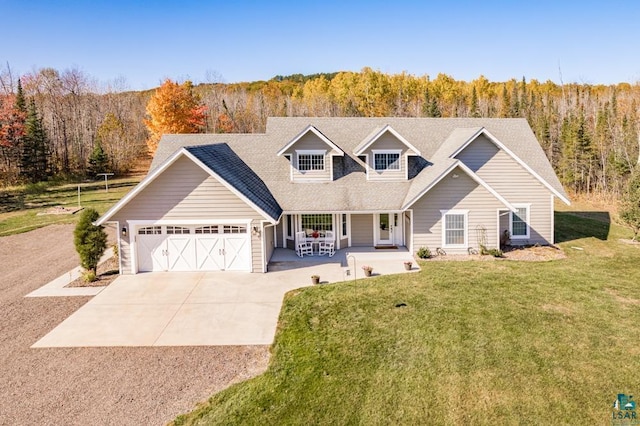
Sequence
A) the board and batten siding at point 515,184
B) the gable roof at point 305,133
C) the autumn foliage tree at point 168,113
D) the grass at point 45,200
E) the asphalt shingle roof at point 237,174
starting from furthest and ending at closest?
the autumn foliage tree at point 168,113 < the grass at point 45,200 < the board and batten siding at point 515,184 < the gable roof at point 305,133 < the asphalt shingle roof at point 237,174

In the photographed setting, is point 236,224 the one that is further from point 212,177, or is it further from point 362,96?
point 362,96

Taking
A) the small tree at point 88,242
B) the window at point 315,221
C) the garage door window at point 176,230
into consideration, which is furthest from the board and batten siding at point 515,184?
the small tree at point 88,242

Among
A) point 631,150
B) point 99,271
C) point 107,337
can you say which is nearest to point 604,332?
point 107,337

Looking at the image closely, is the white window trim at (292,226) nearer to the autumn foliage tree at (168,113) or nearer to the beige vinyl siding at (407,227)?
the beige vinyl siding at (407,227)

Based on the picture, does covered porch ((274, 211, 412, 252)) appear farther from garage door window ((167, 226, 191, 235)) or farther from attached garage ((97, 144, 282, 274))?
garage door window ((167, 226, 191, 235))

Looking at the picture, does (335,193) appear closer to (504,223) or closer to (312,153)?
(312,153)

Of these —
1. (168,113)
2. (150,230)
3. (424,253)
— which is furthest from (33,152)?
(424,253)
